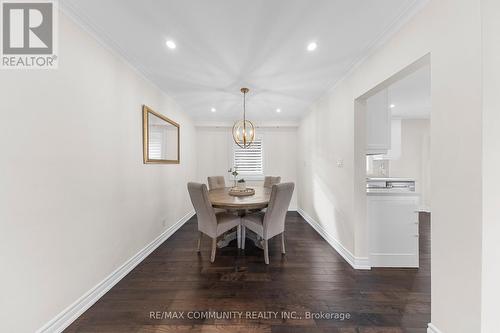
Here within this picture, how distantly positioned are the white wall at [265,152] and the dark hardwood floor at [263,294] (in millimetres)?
2605

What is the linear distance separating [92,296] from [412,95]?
207 inches

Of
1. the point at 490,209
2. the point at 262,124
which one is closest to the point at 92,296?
the point at 490,209

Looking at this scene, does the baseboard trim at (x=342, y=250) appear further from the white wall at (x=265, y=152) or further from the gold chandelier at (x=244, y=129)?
the gold chandelier at (x=244, y=129)

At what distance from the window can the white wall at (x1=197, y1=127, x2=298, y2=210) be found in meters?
0.14

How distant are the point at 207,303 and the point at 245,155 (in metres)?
3.68

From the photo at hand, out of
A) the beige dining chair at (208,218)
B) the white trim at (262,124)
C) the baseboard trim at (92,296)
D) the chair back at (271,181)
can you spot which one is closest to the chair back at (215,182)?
the chair back at (271,181)

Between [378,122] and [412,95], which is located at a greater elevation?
[412,95]

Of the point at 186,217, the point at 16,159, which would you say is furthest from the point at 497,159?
the point at 186,217

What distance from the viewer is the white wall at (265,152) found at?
16.0 ft

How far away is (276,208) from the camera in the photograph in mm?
2275

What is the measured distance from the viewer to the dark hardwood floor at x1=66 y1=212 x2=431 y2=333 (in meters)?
1.42

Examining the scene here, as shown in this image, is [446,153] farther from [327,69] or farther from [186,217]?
[186,217]

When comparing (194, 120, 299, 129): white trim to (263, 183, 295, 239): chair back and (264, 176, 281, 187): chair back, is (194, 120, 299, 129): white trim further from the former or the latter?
(263, 183, 295, 239): chair back

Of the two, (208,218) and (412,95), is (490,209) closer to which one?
(208,218)
